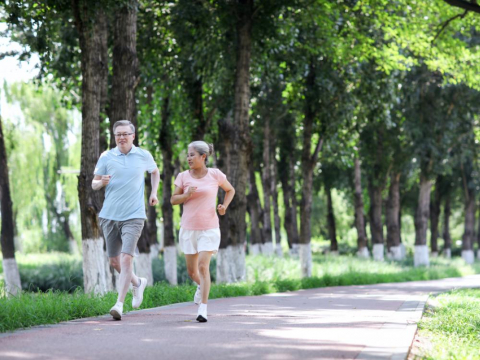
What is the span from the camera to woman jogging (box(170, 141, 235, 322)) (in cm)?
949

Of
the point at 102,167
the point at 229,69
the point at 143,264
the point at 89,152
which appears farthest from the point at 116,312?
the point at 229,69

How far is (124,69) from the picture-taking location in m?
15.1

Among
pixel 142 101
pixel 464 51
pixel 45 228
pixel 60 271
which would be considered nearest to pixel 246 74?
pixel 464 51

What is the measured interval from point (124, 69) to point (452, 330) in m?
8.45

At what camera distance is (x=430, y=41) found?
2234 centimetres

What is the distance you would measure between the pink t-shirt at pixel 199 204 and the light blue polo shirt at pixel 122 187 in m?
0.49

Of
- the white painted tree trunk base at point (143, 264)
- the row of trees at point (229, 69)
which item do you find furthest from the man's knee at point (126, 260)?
the white painted tree trunk base at point (143, 264)

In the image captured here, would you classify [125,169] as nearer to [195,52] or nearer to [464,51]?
[195,52]

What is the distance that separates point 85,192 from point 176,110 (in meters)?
10.7

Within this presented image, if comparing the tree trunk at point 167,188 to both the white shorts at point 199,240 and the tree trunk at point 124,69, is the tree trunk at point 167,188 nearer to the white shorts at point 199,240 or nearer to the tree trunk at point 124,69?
the tree trunk at point 124,69

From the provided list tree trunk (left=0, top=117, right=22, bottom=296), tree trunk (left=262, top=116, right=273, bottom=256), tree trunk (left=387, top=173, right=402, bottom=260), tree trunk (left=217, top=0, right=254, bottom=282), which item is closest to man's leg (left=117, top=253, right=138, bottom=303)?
tree trunk (left=217, top=0, right=254, bottom=282)

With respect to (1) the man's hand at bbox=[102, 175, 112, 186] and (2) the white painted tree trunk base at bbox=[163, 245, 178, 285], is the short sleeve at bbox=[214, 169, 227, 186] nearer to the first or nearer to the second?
(1) the man's hand at bbox=[102, 175, 112, 186]

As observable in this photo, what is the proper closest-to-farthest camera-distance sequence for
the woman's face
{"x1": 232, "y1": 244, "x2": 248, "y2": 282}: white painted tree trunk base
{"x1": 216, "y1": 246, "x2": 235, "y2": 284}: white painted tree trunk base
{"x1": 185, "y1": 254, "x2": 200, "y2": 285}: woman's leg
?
the woman's face
{"x1": 185, "y1": 254, "x2": 200, "y2": 285}: woman's leg
{"x1": 232, "y1": 244, "x2": 248, "y2": 282}: white painted tree trunk base
{"x1": 216, "y1": 246, "x2": 235, "y2": 284}: white painted tree trunk base

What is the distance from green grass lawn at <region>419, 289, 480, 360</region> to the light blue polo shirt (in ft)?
11.3
